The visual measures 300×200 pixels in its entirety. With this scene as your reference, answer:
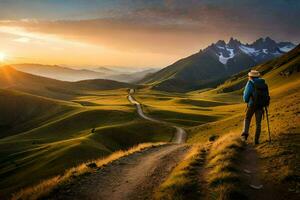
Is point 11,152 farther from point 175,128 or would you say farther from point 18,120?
point 18,120

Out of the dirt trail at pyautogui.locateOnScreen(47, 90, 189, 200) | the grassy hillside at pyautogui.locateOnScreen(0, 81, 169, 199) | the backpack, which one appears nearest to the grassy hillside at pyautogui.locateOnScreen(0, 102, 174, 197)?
the grassy hillside at pyautogui.locateOnScreen(0, 81, 169, 199)

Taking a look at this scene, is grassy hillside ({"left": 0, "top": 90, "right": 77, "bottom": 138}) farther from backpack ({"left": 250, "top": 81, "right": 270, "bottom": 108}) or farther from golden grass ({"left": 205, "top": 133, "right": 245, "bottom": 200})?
backpack ({"left": 250, "top": 81, "right": 270, "bottom": 108})

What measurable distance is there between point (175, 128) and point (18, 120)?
4617 inches

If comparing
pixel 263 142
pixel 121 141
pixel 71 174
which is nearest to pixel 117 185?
pixel 71 174

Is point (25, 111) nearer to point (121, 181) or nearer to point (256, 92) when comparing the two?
point (121, 181)

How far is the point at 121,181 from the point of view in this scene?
17.1 metres

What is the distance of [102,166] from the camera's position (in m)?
21.2

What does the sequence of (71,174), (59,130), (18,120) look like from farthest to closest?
(18,120) < (59,130) < (71,174)

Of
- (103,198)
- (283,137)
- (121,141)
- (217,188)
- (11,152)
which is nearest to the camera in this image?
(217,188)

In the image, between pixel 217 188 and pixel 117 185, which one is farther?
pixel 117 185

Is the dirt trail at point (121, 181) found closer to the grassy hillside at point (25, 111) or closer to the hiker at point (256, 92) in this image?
the hiker at point (256, 92)

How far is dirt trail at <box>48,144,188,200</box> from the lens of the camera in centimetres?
1497

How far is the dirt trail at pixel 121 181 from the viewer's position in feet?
49.1

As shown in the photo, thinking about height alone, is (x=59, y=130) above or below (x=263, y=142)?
below
